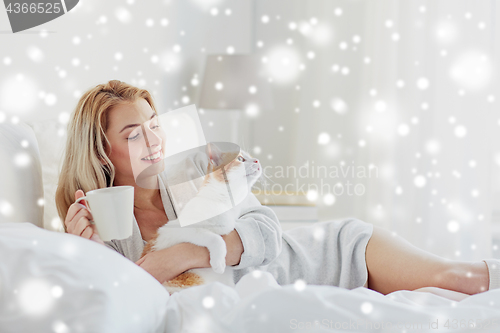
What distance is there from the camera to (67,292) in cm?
47

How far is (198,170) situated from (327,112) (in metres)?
1.50

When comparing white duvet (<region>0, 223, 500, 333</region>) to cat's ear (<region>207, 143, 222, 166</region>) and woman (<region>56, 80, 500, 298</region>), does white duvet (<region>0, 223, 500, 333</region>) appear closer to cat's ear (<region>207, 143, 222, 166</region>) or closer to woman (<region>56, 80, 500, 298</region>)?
woman (<region>56, 80, 500, 298</region>)

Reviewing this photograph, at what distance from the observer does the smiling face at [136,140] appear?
0.87 m

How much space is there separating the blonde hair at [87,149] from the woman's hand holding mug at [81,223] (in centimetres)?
12

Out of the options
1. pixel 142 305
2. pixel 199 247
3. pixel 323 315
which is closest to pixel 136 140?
pixel 199 247

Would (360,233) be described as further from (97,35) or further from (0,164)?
(97,35)

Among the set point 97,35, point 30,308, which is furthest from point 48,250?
point 97,35

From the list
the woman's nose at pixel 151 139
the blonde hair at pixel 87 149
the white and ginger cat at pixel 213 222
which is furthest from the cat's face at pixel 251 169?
the blonde hair at pixel 87 149

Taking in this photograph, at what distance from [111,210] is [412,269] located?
63 cm

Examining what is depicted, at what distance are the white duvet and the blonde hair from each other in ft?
1.10

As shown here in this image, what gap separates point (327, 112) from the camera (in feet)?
7.56

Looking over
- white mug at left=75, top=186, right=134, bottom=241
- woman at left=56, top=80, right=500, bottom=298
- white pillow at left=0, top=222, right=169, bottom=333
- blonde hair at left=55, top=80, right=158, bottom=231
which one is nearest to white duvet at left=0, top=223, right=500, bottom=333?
white pillow at left=0, top=222, right=169, bottom=333

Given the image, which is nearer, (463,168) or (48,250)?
(48,250)

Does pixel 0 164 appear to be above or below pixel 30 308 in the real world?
above
